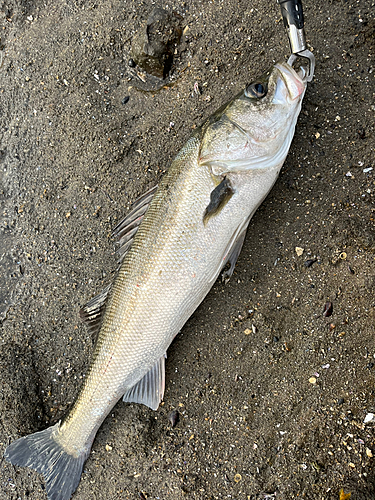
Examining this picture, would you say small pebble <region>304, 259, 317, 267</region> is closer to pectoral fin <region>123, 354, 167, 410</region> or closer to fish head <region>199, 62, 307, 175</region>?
fish head <region>199, 62, 307, 175</region>

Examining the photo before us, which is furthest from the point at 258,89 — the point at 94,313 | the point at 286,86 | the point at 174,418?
the point at 174,418

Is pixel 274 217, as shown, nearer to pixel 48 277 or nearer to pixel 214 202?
pixel 214 202

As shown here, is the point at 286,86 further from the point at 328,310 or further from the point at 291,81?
the point at 328,310

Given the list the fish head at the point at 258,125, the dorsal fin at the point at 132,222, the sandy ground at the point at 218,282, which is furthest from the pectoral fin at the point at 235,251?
the dorsal fin at the point at 132,222

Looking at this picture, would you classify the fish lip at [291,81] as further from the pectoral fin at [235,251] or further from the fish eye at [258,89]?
the pectoral fin at [235,251]

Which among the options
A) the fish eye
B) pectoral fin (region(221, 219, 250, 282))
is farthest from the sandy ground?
the fish eye
